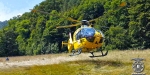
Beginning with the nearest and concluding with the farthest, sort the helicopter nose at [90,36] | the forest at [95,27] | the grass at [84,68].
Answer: the grass at [84,68] < the helicopter nose at [90,36] < the forest at [95,27]

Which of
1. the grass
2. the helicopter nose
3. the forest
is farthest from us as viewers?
the forest

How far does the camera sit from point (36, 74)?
1359 inches

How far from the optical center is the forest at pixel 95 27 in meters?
91.5

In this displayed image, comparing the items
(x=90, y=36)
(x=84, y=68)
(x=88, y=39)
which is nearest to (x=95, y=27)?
(x=88, y=39)

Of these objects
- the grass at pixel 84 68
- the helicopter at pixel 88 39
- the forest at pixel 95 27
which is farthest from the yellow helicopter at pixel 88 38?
the forest at pixel 95 27

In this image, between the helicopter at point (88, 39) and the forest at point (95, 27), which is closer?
the helicopter at point (88, 39)

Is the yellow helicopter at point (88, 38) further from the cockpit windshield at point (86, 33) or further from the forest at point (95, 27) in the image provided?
the forest at point (95, 27)

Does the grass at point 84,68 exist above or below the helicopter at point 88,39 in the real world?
below

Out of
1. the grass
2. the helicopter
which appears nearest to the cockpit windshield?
the helicopter

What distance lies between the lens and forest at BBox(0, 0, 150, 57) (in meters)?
91.5

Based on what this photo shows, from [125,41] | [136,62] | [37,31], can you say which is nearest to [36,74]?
[136,62]

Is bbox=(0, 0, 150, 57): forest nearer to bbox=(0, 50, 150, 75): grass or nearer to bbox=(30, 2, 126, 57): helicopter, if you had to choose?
bbox=(30, 2, 126, 57): helicopter

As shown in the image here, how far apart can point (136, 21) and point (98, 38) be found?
53.6m

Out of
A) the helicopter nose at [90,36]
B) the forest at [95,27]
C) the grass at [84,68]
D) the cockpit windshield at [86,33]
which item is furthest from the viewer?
the forest at [95,27]
